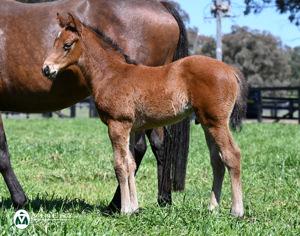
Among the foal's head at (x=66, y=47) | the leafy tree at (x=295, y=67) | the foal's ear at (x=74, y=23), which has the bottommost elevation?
the leafy tree at (x=295, y=67)

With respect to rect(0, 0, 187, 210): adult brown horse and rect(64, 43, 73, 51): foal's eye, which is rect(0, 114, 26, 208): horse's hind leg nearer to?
rect(0, 0, 187, 210): adult brown horse

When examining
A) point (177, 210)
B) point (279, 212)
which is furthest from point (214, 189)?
point (279, 212)

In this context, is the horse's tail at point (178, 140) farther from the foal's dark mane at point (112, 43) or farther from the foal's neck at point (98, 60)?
the foal's neck at point (98, 60)

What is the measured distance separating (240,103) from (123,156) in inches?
40.8

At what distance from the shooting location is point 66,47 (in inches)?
116

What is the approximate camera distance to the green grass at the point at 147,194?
269 centimetres

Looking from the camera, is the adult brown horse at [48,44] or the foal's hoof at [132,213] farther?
the adult brown horse at [48,44]

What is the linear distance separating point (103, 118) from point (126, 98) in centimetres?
26

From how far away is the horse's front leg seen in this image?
2.87 m

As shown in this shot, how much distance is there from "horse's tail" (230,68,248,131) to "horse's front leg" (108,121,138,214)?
0.87m

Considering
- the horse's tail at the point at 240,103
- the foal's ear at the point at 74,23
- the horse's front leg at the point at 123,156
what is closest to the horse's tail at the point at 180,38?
the horse's tail at the point at 240,103

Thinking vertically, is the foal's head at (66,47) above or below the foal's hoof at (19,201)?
above

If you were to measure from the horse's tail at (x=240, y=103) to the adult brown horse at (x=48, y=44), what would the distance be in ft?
3.34

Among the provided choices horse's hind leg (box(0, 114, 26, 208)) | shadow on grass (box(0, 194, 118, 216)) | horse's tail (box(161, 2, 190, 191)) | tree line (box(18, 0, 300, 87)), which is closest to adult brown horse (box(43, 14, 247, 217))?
shadow on grass (box(0, 194, 118, 216))
